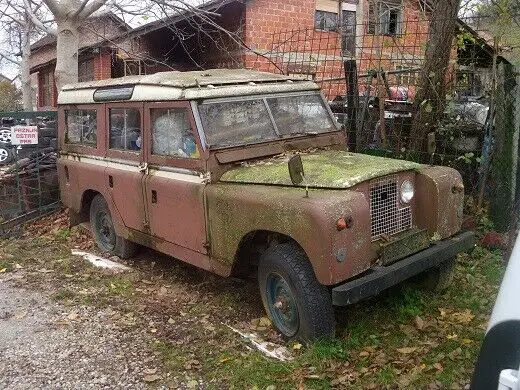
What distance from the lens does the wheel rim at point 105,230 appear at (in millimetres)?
6770

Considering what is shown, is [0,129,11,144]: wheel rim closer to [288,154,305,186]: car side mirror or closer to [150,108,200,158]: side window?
[150,108,200,158]: side window

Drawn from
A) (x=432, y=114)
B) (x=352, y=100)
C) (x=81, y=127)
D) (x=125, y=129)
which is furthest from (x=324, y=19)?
(x=125, y=129)

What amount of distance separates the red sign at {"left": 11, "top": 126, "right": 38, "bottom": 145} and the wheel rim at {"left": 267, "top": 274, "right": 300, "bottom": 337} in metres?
5.23

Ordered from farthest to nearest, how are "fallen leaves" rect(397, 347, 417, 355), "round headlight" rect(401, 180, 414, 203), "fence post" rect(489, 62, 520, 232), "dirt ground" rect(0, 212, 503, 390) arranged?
"fence post" rect(489, 62, 520, 232) → "round headlight" rect(401, 180, 414, 203) → "fallen leaves" rect(397, 347, 417, 355) → "dirt ground" rect(0, 212, 503, 390)

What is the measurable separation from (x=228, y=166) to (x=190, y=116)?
0.56m

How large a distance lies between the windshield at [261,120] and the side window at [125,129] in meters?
1.09

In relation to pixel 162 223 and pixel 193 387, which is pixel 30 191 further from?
pixel 193 387

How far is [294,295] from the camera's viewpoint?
4086 millimetres

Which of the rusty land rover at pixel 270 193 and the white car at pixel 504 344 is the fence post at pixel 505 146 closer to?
the rusty land rover at pixel 270 193

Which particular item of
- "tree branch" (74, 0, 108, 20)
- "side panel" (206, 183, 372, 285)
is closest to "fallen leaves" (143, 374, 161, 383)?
"side panel" (206, 183, 372, 285)

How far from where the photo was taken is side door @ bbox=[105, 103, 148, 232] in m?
5.66

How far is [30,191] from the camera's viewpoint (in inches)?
324

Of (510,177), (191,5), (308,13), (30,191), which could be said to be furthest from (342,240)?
(308,13)

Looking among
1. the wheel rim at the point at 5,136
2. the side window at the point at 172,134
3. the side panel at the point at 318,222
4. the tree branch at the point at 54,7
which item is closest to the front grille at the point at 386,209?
the side panel at the point at 318,222
